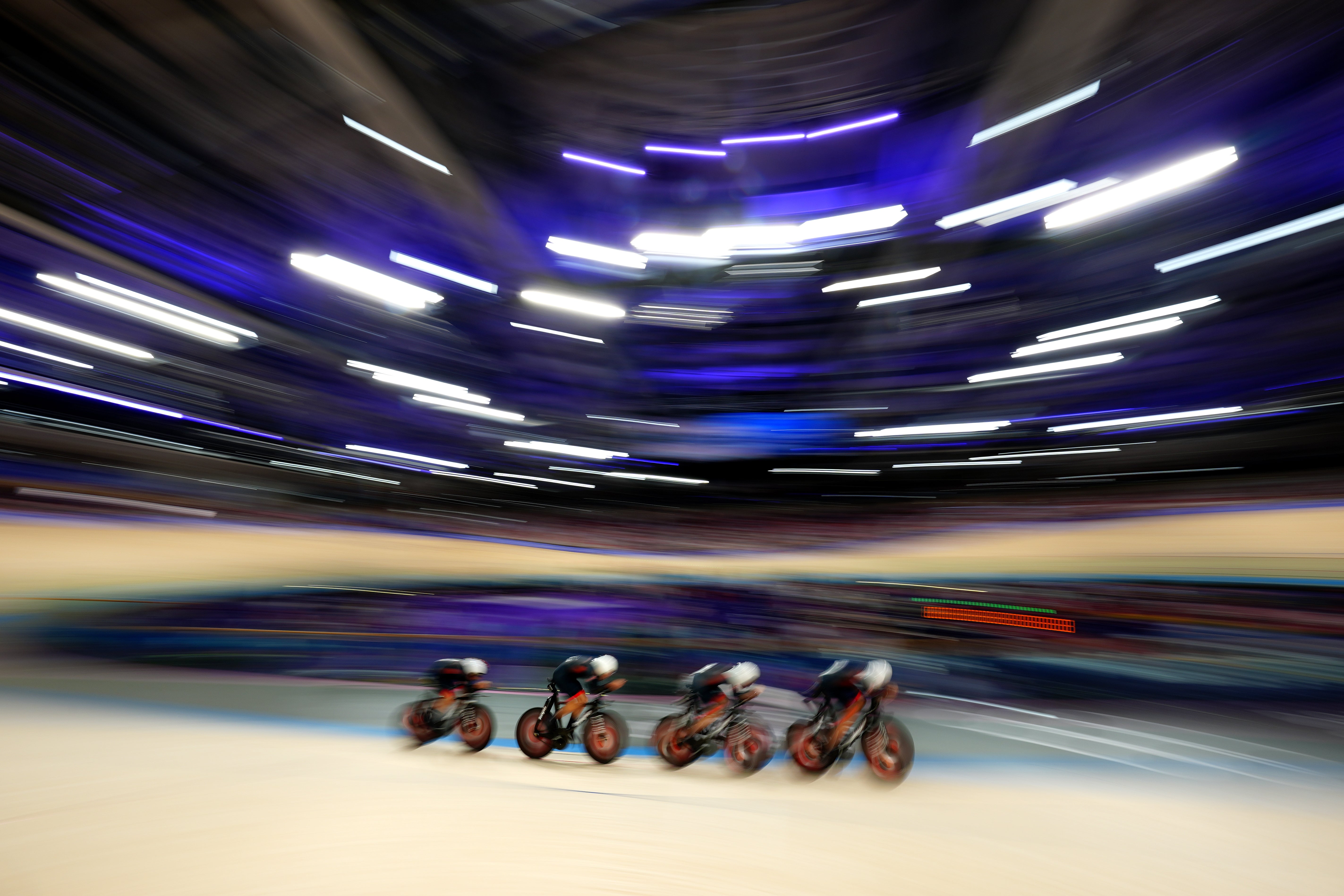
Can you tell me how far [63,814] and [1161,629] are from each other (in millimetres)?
8160

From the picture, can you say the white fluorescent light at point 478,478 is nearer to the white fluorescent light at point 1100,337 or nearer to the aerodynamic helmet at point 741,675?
the aerodynamic helmet at point 741,675

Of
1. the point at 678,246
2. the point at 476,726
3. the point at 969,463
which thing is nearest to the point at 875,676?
the point at 476,726

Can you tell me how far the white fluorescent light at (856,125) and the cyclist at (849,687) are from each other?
295 centimetres

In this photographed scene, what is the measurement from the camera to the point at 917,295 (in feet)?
17.0

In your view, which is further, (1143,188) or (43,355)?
(43,355)

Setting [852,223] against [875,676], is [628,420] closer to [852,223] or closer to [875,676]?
[852,223]

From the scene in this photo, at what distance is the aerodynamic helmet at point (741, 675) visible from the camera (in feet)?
11.3

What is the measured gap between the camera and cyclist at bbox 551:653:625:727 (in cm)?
349

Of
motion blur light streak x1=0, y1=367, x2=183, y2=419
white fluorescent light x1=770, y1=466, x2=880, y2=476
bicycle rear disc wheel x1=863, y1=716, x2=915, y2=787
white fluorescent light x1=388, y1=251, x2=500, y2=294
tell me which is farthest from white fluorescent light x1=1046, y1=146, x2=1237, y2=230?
motion blur light streak x1=0, y1=367, x2=183, y2=419

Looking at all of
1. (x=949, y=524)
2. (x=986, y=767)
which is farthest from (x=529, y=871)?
(x=949, y=524)

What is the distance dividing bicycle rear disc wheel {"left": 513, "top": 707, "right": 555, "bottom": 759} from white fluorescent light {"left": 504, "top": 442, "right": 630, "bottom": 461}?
5403 millimetres

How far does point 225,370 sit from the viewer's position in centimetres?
578

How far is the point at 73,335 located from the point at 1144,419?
1136cm

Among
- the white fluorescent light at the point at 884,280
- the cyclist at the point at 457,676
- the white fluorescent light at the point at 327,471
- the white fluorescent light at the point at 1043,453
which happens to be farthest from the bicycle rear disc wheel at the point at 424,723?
the white fluorescent light at the point at 1043,453
